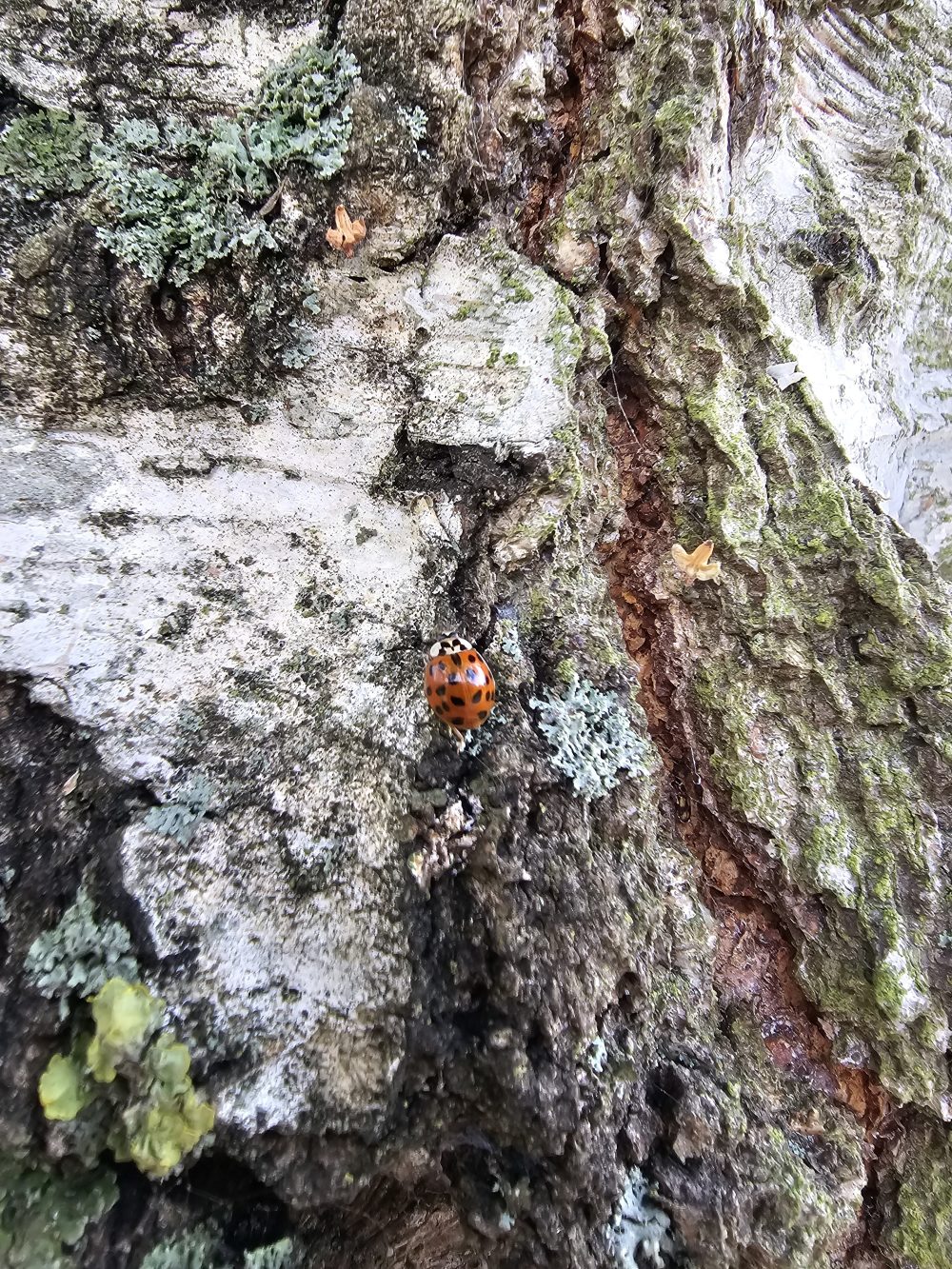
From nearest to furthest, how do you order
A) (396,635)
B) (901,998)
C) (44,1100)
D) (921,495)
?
(44,1100) → (901,998) → (396,635) → (921,495)

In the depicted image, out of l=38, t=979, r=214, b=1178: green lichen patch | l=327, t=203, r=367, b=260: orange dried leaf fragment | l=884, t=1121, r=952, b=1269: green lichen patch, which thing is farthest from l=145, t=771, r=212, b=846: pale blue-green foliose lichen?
l=884, t=1121, r=952, b=1269: green lichen patch

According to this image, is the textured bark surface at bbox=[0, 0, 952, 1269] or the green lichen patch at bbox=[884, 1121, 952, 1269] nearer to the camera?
the textured bark surface at bbox=[0, 0, 952, 1269]

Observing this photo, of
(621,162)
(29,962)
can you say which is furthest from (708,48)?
(29,962)

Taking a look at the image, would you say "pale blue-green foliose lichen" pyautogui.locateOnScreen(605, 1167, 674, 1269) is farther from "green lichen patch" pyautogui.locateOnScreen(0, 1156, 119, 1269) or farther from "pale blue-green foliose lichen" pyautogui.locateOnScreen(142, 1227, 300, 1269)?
"green lichen patch" pyautogui.locateOnScreen(0, 1156, 119, 1269)

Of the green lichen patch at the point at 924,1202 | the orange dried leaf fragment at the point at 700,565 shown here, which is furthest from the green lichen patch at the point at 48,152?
the green lichen patch at the point at 924,1202

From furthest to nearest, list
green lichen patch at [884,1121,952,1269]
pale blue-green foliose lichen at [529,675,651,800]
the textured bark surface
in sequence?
pale blue-green foliose lichen at [529,675,651,800] < green lichen patch at [884,1121,952,1269] < the textured bark surface

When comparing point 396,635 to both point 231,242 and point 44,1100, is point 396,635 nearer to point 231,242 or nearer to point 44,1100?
point 231,242
